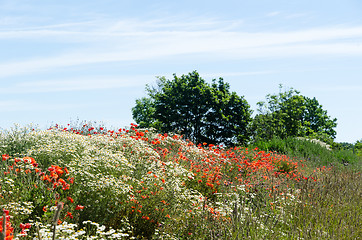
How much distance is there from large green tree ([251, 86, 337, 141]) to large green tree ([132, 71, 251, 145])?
2.47m

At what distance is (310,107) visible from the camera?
37969 mm

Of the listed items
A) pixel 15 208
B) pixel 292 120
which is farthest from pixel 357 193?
pixel 292 120

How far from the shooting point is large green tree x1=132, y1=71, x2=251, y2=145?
21938 millimetres

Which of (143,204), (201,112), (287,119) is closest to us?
(143,204)

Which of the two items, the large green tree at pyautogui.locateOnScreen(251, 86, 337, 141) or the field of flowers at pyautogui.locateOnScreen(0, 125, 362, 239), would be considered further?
the large green tree at pyautogui.locateOnScreen(251, 86, 337, 141)

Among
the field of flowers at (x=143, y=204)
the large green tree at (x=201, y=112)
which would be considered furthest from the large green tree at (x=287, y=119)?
the field of flowers at (x=143, y=204)

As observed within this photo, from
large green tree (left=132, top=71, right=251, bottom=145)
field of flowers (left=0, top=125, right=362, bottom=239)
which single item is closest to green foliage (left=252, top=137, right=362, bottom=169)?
large green tree (left=132, top=71, right=251, bottom=145)

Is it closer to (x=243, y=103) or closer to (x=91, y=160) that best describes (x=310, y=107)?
(x=243, y=103)

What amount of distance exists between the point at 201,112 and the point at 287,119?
442 inches

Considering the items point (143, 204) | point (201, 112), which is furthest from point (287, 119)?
point (143, 204)

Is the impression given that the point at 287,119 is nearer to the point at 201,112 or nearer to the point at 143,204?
the point at 201,112

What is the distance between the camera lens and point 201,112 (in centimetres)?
2205

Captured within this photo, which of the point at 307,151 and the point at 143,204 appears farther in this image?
the point at 307,151

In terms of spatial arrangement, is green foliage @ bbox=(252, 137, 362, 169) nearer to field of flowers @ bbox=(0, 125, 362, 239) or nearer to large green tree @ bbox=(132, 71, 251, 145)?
large green tree @ bbox=(132, 71, 251, 145)
